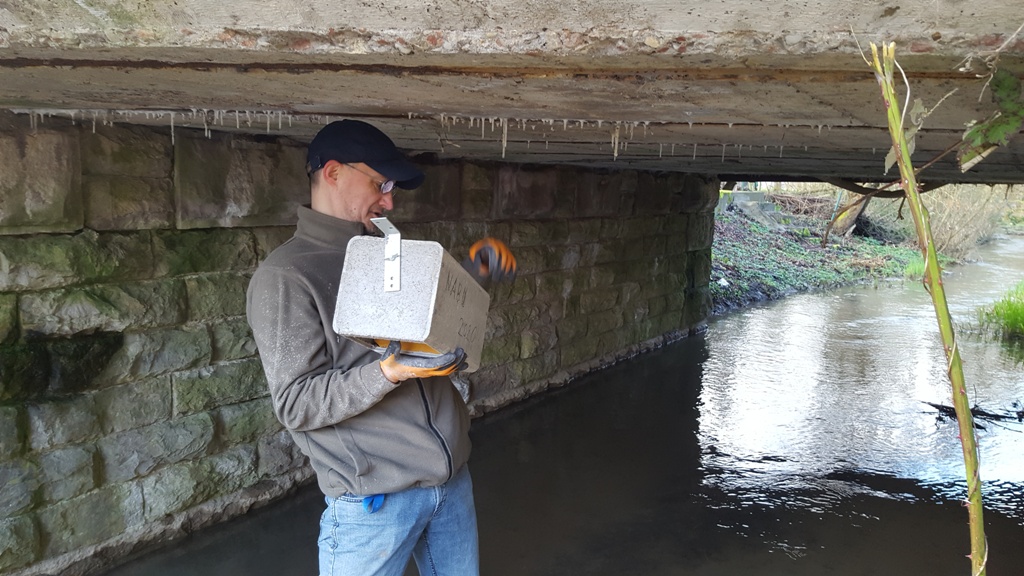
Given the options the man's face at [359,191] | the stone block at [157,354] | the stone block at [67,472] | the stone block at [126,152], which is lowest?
the stone block at [67,472]

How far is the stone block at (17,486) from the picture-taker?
2527 mm

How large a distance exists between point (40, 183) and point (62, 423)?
87 centimetres

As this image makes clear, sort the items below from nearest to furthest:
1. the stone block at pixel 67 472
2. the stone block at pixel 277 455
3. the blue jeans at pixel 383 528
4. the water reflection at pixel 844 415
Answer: the blue jeans at pixel 383 528 → the stone block at pixel 67 472 → the stone block at pixel 277 455 → the water reflection at pixel 844 415

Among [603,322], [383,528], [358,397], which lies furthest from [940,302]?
[603,322]

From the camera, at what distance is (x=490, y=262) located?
1992mm

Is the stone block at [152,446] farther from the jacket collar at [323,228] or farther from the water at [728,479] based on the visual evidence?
the jacket collar at [323,228]

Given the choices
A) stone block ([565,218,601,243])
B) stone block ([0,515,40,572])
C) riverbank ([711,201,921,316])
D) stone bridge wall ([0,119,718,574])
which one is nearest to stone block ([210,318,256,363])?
stone bridge wall ([0,119,718,574])

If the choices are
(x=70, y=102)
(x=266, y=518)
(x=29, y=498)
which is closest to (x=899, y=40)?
(x=70, y=102)

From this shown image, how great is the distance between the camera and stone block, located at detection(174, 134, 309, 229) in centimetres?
297

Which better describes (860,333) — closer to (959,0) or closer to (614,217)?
(614,217)

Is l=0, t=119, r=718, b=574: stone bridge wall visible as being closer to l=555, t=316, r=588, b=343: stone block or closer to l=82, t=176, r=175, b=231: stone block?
l=82, t=176, r=175, b=231: stone block

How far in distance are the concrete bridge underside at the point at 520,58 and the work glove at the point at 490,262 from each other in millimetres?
381

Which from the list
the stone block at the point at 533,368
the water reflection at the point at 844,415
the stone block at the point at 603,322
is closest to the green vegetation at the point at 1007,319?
the water reflection at the point at 844,415

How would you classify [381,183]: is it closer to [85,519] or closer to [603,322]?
[85,519]
